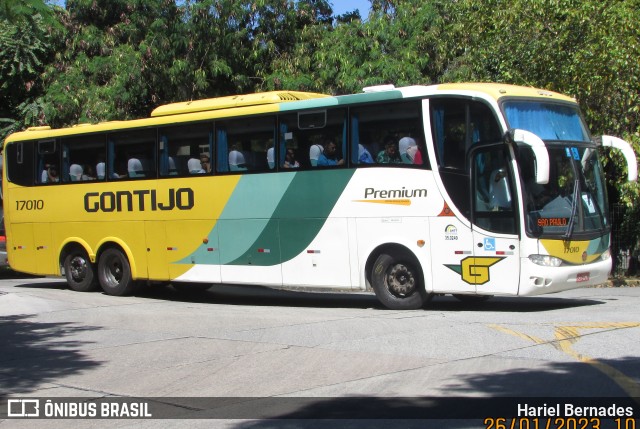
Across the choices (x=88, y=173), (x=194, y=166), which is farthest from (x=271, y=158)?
(x=88, y=173)

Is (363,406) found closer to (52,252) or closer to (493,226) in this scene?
(493,226)

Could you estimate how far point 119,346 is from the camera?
11070 mm

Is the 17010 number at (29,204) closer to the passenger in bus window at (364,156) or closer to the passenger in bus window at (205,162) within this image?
the passenger in bus window at (205,162)

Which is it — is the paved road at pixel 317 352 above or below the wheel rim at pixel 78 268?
below

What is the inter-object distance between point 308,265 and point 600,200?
507 centimetres

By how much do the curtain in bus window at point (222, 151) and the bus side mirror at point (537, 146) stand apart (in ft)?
18.2

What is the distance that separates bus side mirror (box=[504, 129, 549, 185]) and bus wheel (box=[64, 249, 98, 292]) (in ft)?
33.2

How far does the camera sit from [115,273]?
1848 cm

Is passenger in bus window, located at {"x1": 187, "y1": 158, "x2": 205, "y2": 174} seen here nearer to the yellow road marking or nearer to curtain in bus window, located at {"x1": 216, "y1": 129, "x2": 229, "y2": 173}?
curtain in bus window, located at {"x1": 216, "y1": 129, "x2": 229, "y2": 173}

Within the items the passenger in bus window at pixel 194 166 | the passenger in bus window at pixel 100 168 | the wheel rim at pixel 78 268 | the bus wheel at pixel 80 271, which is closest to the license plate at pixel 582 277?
the passenger in bus window at pixel 194 166

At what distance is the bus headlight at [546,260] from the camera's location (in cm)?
1280

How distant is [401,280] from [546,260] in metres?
2.50

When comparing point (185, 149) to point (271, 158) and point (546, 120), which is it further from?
point (546, 120)

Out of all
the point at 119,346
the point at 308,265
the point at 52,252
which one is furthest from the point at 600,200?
the point at 52,252
